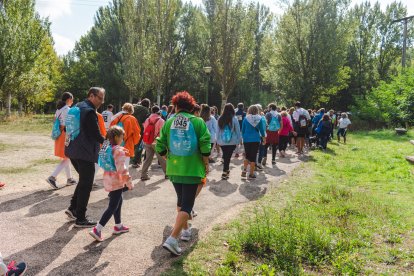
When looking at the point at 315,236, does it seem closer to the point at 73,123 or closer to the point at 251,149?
the point at 73,123

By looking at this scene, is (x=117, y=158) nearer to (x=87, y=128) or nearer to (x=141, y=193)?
(x=87, y=128)

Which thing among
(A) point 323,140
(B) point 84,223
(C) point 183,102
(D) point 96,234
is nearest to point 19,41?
(A) point 323,140

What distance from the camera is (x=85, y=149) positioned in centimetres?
500

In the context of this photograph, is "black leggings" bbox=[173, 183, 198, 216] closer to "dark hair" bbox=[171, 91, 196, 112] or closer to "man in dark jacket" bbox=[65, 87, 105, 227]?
"dark hair" bbox=[171, 91, 196, 112]

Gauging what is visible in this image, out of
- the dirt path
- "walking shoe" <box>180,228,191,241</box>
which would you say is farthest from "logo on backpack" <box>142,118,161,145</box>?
"walking shoe" <box>180,228,191,241</box>

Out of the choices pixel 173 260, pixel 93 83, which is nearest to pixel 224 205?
pixel 173 260

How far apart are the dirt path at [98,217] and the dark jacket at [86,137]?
3.65 feet

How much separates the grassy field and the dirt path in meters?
0.44

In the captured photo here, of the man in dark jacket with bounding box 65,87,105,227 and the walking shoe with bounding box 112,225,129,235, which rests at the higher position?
the man in dark jacket with bounding box 65,87,105,227

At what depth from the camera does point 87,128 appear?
4.99 meters

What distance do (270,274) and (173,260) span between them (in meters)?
1.16

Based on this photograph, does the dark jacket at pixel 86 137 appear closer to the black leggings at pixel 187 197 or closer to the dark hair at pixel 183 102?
the dark hair at pixel 183 102

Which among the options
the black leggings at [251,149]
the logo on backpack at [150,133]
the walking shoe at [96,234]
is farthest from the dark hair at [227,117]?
the walking shoe at [96,234]

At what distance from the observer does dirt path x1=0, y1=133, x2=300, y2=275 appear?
3953 mm
